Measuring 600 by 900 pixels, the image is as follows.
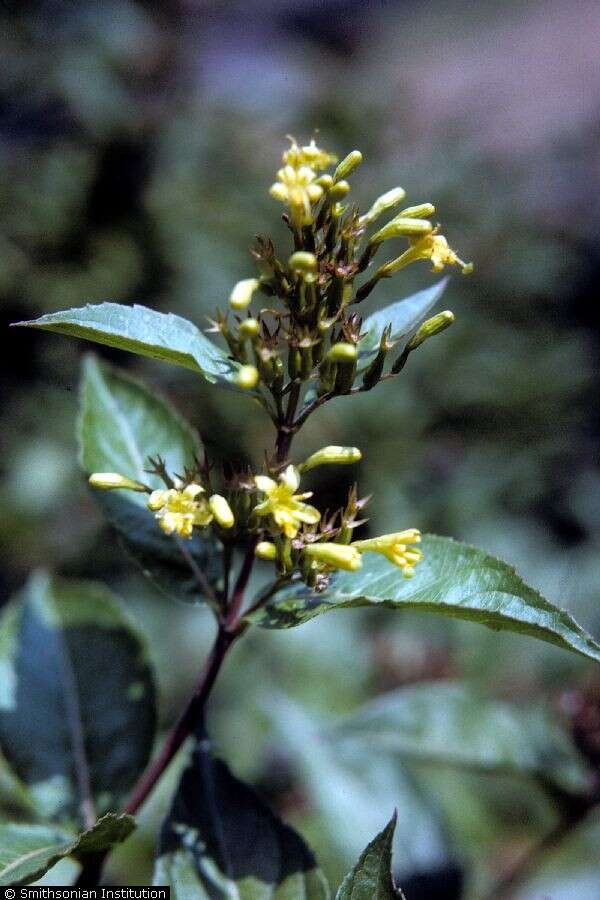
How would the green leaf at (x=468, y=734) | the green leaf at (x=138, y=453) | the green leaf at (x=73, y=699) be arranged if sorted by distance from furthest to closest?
the green leaf at (x=468, y=734) → the green leaf at (x=73, y=699) → the green leaf at (x=138, y=453)

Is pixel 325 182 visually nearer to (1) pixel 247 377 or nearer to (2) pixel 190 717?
(1) pixel 247 377

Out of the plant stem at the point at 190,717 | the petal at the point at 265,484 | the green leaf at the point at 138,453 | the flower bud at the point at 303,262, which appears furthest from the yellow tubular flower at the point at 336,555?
the flower bud at the point at 303,262

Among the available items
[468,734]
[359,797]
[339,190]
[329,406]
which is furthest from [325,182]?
[329,406]

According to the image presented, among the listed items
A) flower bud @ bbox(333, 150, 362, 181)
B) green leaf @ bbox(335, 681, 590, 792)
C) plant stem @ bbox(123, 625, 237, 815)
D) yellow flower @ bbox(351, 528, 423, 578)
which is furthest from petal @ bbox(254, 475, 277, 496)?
green leaf @ bbox(335, 681, 590, 792)

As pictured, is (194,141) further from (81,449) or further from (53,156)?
(81,449)

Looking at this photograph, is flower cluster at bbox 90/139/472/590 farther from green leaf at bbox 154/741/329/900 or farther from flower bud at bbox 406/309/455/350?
green leaf at bbox 154/741/329/900

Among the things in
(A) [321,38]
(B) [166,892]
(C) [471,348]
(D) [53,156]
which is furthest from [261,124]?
(A) [321,38]

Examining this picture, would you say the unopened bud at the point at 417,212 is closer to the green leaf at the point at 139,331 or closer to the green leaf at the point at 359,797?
the green leaf at the point at 139,331
